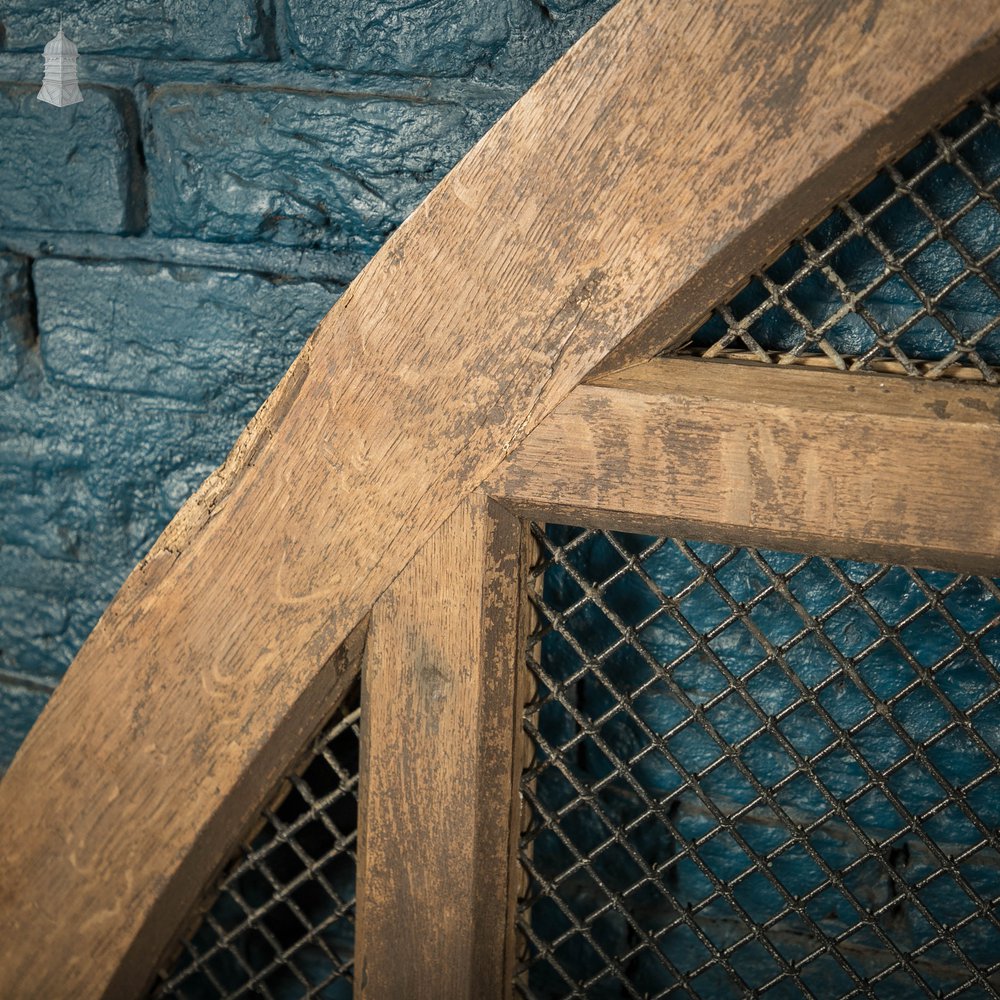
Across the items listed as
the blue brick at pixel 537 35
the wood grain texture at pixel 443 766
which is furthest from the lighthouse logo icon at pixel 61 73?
the wood grain texture at pixel 443 766

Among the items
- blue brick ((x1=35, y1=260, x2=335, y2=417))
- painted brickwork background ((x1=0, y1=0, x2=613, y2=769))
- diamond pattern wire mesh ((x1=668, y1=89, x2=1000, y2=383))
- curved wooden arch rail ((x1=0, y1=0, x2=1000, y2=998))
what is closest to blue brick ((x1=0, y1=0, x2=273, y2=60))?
painted brickwork background ((x1=0, y1=0, x2=613, y2=769))

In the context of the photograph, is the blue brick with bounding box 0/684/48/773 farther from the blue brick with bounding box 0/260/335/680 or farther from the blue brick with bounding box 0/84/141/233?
the blue brick with bounding box 0/84/141/233

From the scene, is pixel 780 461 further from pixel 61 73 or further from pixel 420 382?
pixel 61 73

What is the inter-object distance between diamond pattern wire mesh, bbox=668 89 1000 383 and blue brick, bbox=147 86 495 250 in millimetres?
372

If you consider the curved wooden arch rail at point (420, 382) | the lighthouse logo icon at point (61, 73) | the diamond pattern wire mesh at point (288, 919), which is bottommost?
the diamond pattern wire mesh at point (288, 919)

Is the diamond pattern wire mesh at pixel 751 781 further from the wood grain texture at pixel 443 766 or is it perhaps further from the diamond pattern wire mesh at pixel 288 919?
the diamond pattern wire mesh at pixel 288 919

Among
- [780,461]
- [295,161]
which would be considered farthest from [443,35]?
[780,461]

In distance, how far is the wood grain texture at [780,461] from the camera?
0.83 meters

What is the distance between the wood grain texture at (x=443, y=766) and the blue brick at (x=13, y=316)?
0.69 meters

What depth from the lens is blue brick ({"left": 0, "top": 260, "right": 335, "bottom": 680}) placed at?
1.29 meters

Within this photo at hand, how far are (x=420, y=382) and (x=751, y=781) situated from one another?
473mm

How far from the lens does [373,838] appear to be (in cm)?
106

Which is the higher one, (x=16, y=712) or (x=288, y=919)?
(x=16, y=712)

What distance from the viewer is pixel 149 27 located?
122cm
